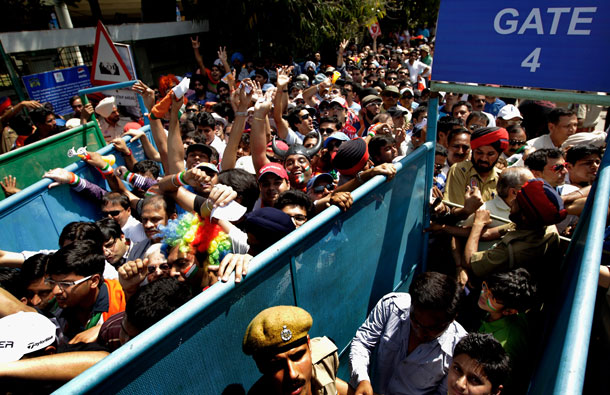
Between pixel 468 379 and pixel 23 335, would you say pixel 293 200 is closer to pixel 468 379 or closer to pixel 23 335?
pixel 468 379

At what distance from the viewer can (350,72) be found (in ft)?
41.3

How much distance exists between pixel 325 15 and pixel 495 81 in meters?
12.5

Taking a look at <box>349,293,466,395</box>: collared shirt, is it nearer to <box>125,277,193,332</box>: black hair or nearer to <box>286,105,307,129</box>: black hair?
<box>125,277,193,332</box>: black hair

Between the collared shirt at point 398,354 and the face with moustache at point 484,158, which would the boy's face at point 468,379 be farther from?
the face with moustache at point 484,158

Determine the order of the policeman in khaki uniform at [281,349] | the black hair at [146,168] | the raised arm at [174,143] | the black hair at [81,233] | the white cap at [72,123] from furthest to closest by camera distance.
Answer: the white cap at [72,123], the black hair at [146,168], the raised arm at [174,143], the black hair at [81,233], the policeman in khaki uniform at [281,349]

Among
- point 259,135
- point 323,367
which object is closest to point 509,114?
point 259,135

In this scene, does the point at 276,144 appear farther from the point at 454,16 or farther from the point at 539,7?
the point at 539,7

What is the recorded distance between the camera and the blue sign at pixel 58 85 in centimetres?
689

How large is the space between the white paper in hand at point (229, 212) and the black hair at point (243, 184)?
3.01ft

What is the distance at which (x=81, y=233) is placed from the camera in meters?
2.87

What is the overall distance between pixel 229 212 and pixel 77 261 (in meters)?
1.09

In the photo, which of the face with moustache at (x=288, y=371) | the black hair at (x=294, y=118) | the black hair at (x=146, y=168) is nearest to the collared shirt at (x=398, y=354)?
the face with moustache at (x=288, y=371)

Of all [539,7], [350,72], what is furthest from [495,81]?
[350,72]

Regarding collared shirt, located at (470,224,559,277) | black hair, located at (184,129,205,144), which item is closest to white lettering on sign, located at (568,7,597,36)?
collared shirt, located at (470,224,559,277)
